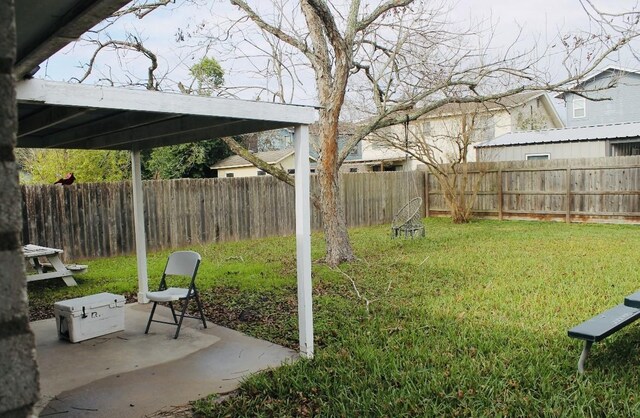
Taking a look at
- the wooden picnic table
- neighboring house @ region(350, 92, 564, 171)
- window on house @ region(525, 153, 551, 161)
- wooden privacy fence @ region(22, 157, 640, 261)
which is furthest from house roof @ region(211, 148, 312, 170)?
the wooden picnic table

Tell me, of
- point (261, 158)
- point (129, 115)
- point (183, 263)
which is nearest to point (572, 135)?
point (261, 158)

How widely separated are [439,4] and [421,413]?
8.01 meters

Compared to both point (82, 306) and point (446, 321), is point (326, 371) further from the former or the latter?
point (82, 306)

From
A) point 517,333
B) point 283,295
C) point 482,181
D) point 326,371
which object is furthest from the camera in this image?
point 482,181

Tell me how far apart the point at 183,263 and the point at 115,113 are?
7.23 ft

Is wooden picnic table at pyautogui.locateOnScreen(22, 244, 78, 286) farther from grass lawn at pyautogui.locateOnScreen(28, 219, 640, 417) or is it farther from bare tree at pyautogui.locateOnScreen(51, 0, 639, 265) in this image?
bare tree at pyautogui.locateOnScreen(51, 0, 639, 265)

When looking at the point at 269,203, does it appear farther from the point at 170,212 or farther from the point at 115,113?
the point at 115,113

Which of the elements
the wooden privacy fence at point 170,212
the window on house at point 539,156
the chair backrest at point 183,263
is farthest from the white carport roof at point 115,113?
the window on house at point 539,156

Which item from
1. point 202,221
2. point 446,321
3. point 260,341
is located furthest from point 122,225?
point 446,321

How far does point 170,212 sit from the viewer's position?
12.9 meters

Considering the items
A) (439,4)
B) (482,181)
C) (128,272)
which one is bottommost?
(128,272)

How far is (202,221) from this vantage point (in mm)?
13453

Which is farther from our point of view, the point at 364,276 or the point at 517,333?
the point at 364,276

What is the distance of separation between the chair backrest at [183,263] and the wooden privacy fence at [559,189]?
1324 centimetres
